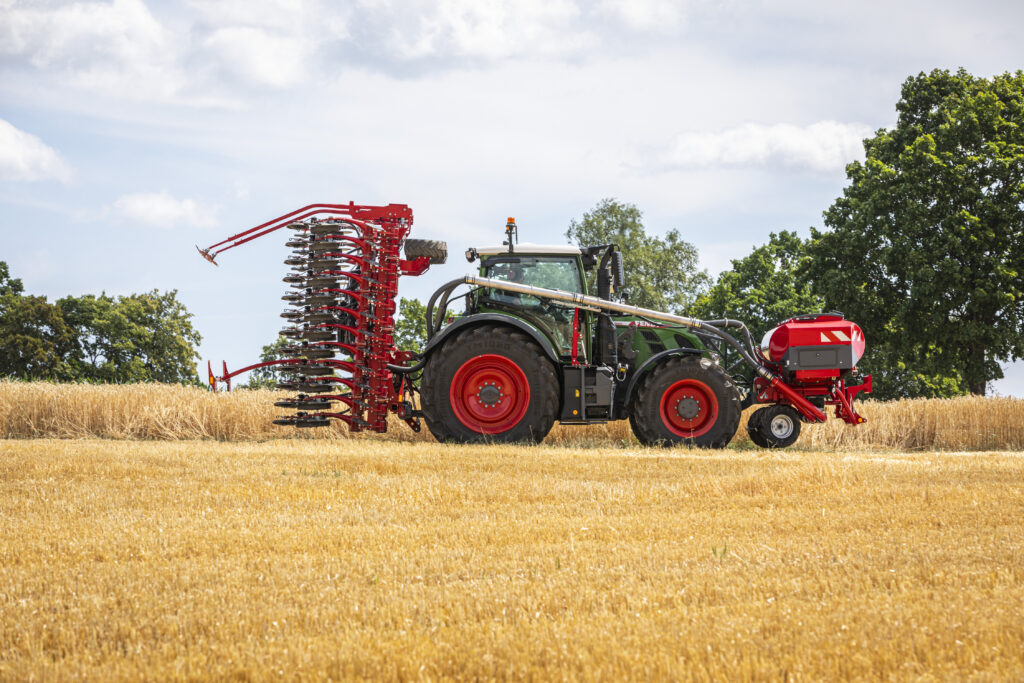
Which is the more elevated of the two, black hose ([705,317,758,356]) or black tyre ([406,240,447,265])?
black tyre ([406,240,447,265])

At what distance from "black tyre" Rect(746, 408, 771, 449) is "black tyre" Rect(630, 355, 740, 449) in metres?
1.10

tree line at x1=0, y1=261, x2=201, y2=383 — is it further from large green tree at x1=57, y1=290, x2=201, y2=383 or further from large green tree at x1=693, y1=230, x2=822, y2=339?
large green tree at x1=693, y1=230, x2=822, y2=339

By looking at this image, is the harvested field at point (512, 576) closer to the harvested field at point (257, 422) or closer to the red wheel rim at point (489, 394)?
the red wheel rim at point (489, 394)

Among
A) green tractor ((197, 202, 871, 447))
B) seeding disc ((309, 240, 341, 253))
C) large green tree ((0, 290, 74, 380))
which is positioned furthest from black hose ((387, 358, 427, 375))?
large green tree ((0, 290, 74, 380))

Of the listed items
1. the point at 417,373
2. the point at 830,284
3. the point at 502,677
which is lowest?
the point at 502,677

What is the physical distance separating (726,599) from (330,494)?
4.20m

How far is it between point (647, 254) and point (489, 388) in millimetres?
36191

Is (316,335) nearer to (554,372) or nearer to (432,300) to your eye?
(432,300)

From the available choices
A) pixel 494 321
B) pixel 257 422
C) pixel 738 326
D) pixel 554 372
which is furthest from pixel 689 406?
pixel 257 422

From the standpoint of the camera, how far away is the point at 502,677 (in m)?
3.60

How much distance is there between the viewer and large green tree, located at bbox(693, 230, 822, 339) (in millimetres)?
42188

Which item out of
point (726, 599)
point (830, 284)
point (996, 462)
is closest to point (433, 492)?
point (726, 599)

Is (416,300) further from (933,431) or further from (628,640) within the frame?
(628,640)

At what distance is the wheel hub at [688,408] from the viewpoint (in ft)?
41.0
